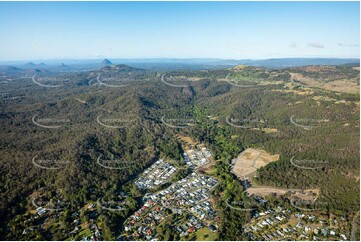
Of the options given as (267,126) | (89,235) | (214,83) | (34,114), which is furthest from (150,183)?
(214,83)

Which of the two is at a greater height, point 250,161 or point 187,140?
point 250,161

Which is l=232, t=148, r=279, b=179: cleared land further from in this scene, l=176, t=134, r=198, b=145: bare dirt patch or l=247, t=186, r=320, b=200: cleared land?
l=176, t=134, r=198, b=145: bare dirt patch

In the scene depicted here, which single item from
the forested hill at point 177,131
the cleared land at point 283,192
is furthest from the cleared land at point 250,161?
the cleared land at point 283,192

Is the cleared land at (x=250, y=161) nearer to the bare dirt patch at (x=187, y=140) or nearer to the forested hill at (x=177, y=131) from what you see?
the forested hill at (x=177, y=131)

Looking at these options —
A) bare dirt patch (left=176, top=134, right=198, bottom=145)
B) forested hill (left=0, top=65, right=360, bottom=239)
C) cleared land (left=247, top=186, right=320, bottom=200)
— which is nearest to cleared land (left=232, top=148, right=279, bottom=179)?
forested hill (left=0, top=65, right=360, bottom=239)

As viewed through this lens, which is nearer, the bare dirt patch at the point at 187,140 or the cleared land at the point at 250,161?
the cleared land at the point at 250,161

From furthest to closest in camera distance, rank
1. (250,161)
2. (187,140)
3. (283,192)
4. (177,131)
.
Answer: (177,131), (187,140), (250,161), (283,192)

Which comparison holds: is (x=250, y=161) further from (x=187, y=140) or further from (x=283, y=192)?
(x=187, y=140)

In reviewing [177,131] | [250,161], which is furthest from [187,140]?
[250,161]

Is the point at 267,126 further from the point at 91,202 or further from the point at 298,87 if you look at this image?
the point at 91,202

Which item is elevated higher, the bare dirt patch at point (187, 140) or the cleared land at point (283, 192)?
the cleared land at point (283, 192)
